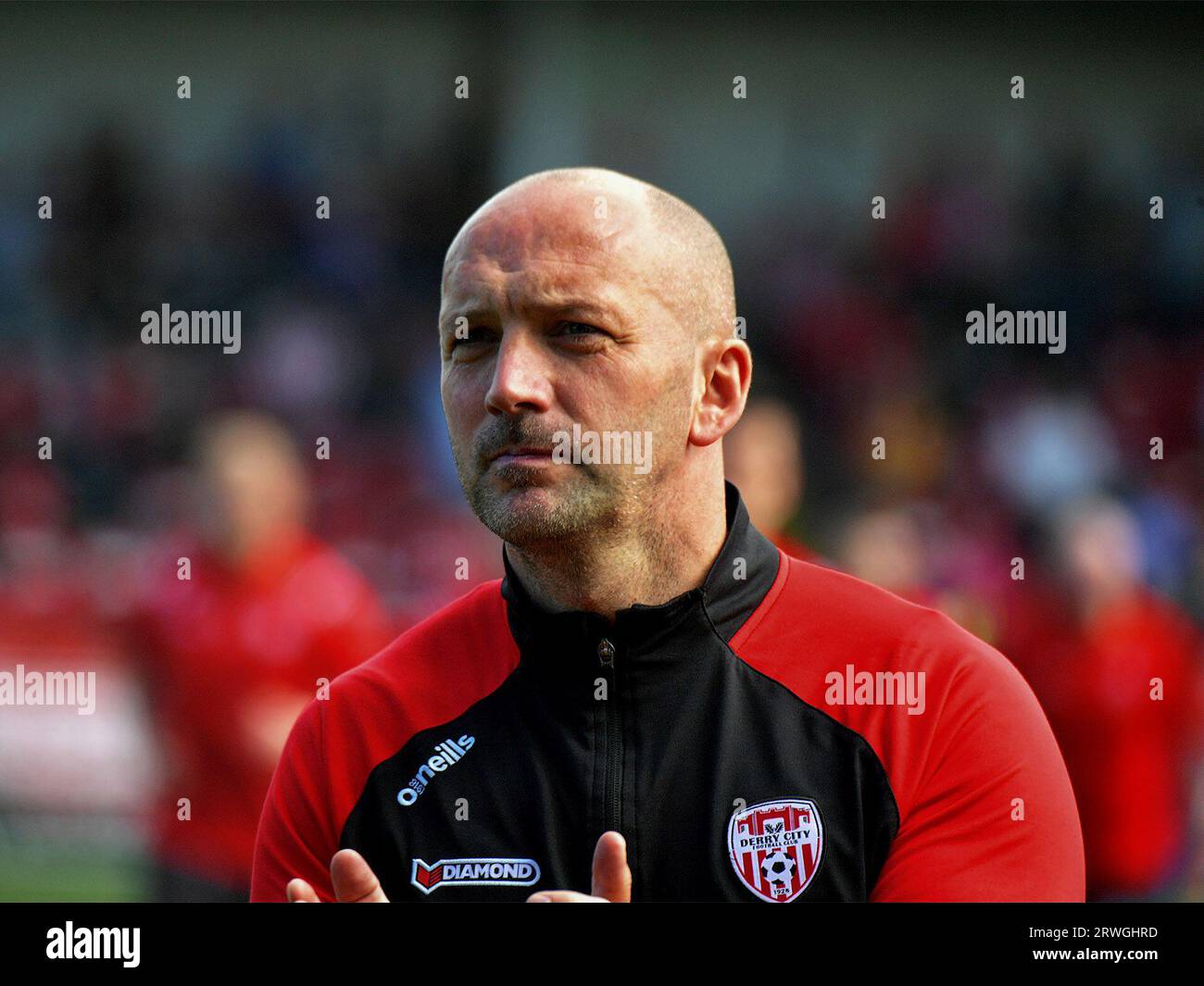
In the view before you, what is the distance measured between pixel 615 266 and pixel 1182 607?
5.19 m

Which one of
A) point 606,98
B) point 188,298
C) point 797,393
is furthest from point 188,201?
point 797,393

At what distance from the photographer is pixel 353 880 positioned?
5.87 ft

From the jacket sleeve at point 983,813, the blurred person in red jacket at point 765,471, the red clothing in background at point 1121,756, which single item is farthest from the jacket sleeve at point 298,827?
the red clothing in background at point 1121,756

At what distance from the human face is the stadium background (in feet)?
13.6

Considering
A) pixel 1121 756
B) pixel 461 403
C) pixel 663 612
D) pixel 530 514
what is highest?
pixel 461 403

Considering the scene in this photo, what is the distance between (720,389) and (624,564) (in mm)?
336

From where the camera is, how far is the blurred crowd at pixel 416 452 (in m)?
4.86

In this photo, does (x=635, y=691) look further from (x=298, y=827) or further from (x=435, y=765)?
(x=298, y=827)

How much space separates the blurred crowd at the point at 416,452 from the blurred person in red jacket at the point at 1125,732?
0.04 feet

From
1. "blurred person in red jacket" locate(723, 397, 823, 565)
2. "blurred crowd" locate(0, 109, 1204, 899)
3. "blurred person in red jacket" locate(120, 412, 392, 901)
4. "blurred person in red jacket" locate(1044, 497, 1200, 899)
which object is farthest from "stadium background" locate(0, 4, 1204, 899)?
"blurred person in red jacket" locate(120, 412, 392, 901)

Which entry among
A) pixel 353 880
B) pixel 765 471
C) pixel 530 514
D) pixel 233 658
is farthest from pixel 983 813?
pixel 233 658

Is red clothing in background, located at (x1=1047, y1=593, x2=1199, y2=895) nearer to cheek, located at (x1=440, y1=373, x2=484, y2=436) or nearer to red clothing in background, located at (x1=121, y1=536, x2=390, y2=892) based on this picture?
red clothing in background, located at (x1=121, y1=536, x2=390, y2=892)

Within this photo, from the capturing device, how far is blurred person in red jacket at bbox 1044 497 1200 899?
5043 mm

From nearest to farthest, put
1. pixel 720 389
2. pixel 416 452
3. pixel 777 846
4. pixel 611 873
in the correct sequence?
pixel 611 873, pixel 777 846, pixel 720 389, pixel 416 452
